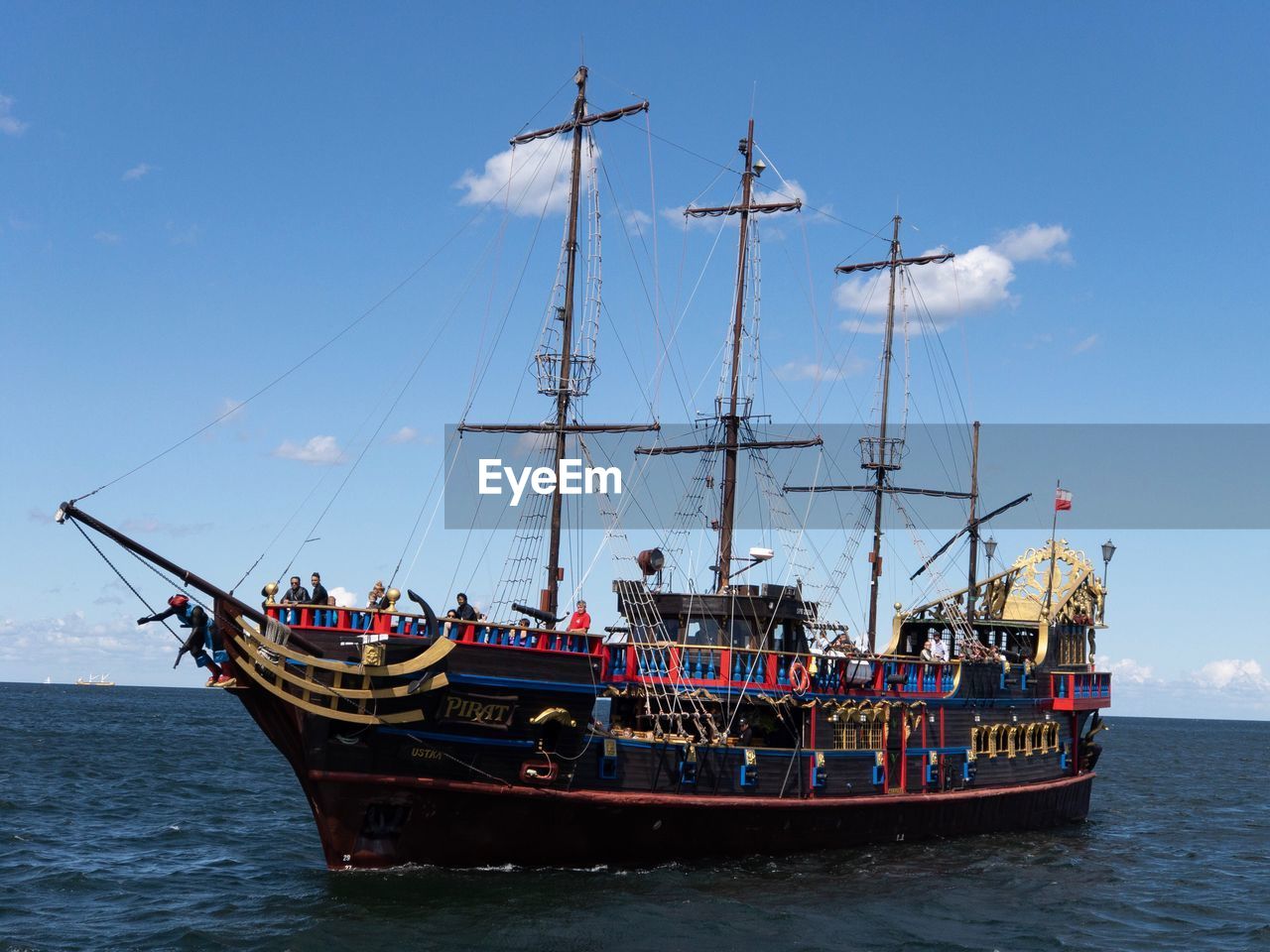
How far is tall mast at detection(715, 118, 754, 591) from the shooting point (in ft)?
109

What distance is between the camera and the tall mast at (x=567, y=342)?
28.4 metres

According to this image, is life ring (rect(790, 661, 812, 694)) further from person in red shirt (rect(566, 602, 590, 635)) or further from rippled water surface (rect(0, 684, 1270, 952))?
person in red shirt (rect(566, 602, 590, 635))

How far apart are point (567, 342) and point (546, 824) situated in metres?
11.1

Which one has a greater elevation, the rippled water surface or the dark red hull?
the dark red hull

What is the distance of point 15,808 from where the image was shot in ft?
115

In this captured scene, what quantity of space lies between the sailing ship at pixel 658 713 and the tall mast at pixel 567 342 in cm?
5

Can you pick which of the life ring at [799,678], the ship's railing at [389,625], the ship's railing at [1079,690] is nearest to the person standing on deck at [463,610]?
the ship's railing at [389,625]

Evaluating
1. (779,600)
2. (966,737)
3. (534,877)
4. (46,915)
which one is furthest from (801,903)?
(46,915)

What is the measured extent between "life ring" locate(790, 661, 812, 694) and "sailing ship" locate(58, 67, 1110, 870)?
0.14 metres

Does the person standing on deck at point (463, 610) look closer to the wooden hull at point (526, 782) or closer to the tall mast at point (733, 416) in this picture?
the wooden hull at point (526, 782)

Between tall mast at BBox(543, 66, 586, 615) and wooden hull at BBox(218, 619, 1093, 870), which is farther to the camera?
tall mast at BBox(543, 66, 586, 615)

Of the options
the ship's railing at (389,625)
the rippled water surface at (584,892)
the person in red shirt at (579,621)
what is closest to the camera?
the rippled water surface at (584,892)

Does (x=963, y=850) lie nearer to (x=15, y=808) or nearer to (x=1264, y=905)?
(x=1264, y=905)

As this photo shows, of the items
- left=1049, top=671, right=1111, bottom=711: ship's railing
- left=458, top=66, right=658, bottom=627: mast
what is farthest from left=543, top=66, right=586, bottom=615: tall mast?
left=1049, top=671, right=1111, bottom=711: ship's railing
